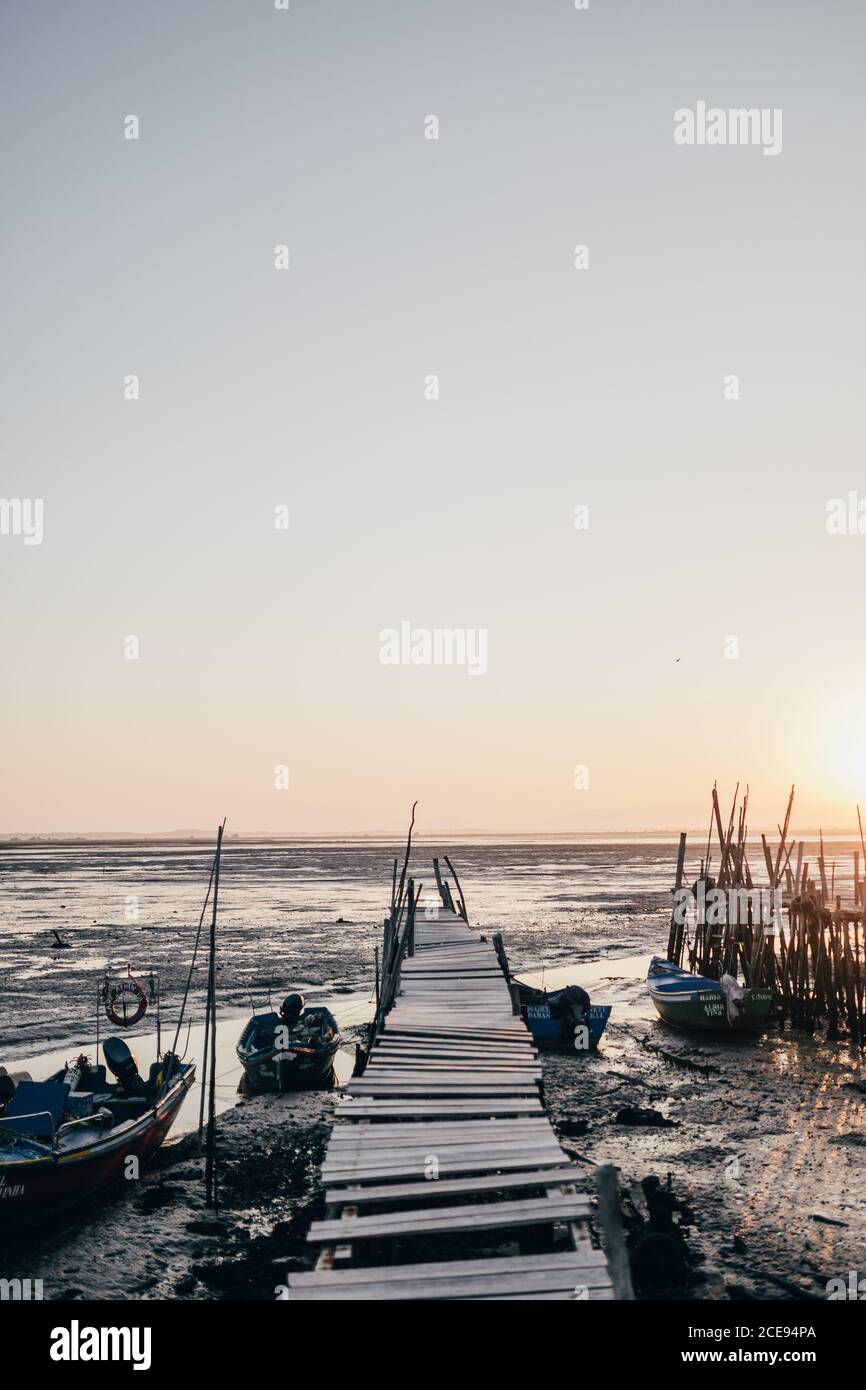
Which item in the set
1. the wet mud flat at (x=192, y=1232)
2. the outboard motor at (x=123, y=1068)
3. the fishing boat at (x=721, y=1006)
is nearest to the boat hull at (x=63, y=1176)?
the wet mud flat at (x=192, y=1232)

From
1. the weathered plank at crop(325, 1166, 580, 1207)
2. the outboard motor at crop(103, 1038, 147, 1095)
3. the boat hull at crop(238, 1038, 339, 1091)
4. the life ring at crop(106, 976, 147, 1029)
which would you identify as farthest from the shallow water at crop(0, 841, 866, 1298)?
the weathered plank at crop(325, 1166, 580, 1207)

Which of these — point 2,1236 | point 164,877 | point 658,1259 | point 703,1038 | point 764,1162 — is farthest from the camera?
point 164,877

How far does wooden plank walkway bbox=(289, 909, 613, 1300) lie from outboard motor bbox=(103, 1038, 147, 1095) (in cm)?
487

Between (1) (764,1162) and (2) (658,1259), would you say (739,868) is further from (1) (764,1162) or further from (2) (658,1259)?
(2) (658,1259)

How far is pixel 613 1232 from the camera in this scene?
7.32 m

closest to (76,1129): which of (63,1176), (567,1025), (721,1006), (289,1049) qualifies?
(63,1176)

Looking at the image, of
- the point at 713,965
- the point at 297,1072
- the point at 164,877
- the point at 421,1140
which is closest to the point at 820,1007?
the point at 713,965

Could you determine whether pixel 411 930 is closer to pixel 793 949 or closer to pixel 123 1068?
pixel 123 1068

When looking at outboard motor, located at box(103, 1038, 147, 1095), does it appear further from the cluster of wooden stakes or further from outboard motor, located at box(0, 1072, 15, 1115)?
the cluster of wooden stakes

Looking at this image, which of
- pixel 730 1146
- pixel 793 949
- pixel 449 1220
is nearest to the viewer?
pixel 449 1220

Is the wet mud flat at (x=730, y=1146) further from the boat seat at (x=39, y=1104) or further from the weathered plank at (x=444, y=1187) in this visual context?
the boat seat at (x=39, y=1104)

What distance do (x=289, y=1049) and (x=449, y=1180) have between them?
443 inches
